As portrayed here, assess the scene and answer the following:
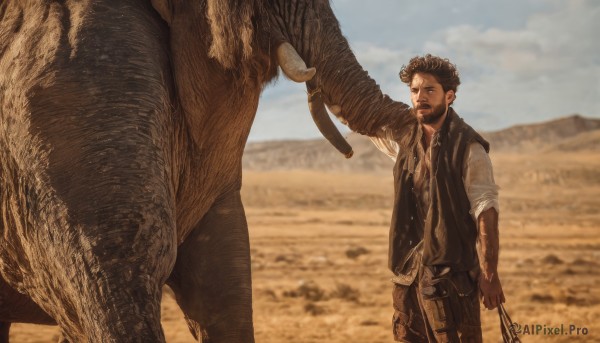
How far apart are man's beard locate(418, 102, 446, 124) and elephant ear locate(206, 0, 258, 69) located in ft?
3.01

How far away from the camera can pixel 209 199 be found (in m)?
4.17

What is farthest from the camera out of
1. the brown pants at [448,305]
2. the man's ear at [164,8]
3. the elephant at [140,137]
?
the brown pants at [448,305]

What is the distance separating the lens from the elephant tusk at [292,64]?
341 centimetres

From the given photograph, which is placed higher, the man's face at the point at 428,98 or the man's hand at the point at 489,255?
the man's face at the point at 428,98

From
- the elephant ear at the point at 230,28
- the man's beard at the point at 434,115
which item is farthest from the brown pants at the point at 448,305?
the elephant ear at the point at 230,28

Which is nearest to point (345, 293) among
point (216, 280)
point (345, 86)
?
Answer: point (216, 280)

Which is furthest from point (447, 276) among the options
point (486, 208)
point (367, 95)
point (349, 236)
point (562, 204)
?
point (562, 204)

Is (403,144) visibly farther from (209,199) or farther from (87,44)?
(87,44)

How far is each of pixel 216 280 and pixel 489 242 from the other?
1.40 meters

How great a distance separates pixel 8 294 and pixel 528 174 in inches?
2927

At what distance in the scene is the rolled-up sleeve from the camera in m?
3.72

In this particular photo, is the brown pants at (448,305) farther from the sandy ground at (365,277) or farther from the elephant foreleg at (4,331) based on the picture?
the sandy ground at (365,277)

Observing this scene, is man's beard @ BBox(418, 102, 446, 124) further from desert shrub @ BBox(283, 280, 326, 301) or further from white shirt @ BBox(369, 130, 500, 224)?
desert shrub @ BBox(283, 280, 326, 301)

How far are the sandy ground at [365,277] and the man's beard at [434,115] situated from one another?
638 centimetres
